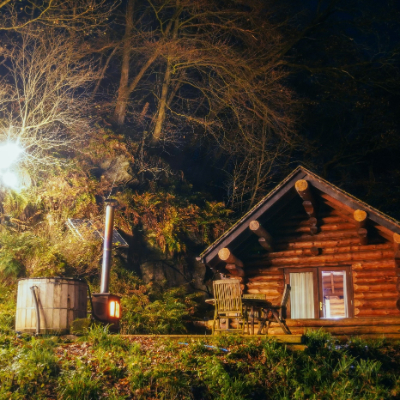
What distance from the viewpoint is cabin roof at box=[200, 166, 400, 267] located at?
12.8 m

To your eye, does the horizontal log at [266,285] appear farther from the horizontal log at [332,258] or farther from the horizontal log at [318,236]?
the horizontal log at [318,236]

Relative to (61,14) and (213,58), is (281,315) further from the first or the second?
(61,14)

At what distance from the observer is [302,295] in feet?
47.9

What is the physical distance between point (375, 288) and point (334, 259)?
1.34 m

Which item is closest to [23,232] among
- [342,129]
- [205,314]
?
[205,314]

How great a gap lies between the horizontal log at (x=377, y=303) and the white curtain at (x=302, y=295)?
4.37 feet

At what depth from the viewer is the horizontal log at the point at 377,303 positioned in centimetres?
1348

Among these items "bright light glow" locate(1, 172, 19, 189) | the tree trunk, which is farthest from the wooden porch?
the tree trunk

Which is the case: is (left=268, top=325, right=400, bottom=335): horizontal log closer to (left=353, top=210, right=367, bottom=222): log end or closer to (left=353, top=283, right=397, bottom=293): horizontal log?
(left=353, top=283, right=397, bottom=293): horizontal log

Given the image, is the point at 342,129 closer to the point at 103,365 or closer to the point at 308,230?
the point at 308,230

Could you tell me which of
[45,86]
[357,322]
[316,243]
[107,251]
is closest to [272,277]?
[316,243]

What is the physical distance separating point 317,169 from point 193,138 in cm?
669

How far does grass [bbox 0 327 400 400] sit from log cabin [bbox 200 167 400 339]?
2186mm

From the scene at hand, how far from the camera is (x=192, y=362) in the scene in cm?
1034
